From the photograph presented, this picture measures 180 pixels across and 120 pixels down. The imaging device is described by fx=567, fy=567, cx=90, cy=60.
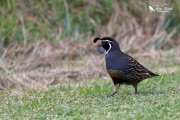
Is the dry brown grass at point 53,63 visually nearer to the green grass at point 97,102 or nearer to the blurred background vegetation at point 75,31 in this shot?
the blurred background vegetation at point 75,31

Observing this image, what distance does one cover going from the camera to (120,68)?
7.86 m

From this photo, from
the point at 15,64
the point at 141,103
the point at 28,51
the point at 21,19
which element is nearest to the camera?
the point at 141,103

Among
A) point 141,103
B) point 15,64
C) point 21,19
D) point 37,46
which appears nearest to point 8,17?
point 21,19

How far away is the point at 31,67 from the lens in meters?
11.9

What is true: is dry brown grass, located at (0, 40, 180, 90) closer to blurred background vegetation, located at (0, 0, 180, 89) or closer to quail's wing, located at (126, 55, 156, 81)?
blurred background vegetation, located at (0, 0, 180, 89)

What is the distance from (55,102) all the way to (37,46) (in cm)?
512

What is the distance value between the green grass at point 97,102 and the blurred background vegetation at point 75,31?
271cm

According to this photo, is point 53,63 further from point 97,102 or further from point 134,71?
point 97,102

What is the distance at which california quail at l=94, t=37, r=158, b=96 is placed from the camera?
7.85m

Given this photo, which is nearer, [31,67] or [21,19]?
[31,67]

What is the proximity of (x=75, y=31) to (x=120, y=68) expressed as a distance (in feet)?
19.6

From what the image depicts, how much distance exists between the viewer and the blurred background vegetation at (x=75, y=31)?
12219 mm

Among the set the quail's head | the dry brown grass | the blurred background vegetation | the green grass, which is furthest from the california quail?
the blurred background vegetation

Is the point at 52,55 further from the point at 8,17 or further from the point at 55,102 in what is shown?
the point at 55,102
